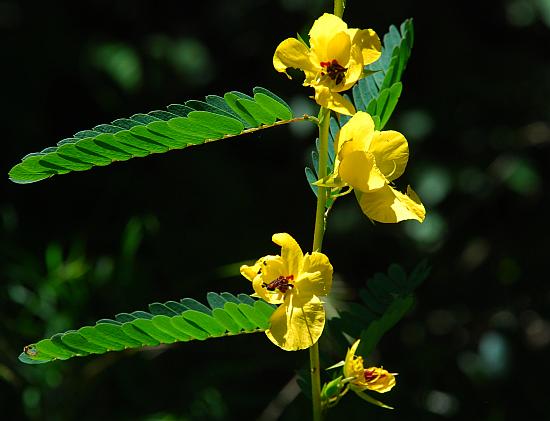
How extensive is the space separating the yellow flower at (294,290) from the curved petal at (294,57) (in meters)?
0.16

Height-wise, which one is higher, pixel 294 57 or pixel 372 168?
pixel 294 57

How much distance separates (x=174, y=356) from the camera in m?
2.04

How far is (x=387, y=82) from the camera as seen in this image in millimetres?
1028

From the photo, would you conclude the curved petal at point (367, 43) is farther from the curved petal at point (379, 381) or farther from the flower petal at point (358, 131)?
the curved petal at point (379, 381)

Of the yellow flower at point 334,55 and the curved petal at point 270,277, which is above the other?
the yellow flower at point 334,55

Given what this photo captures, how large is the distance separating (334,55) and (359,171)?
4.3 inches

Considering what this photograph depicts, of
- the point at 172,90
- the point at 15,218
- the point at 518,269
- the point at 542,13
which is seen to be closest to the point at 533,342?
the point at 518,269

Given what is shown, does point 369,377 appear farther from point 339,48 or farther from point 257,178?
point 257,178

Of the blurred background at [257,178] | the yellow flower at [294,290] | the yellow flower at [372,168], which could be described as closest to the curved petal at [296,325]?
the yellow flower at [294,290]

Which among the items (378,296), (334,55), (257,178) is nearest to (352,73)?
(334,55)

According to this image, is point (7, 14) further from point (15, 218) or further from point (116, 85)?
point (15, 218)

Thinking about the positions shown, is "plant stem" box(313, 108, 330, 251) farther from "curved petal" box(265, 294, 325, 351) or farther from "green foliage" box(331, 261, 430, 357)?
"green foliage" box(331, 261, 430, 357)

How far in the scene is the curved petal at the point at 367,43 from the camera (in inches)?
32.8

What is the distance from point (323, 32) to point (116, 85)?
4.86ft
